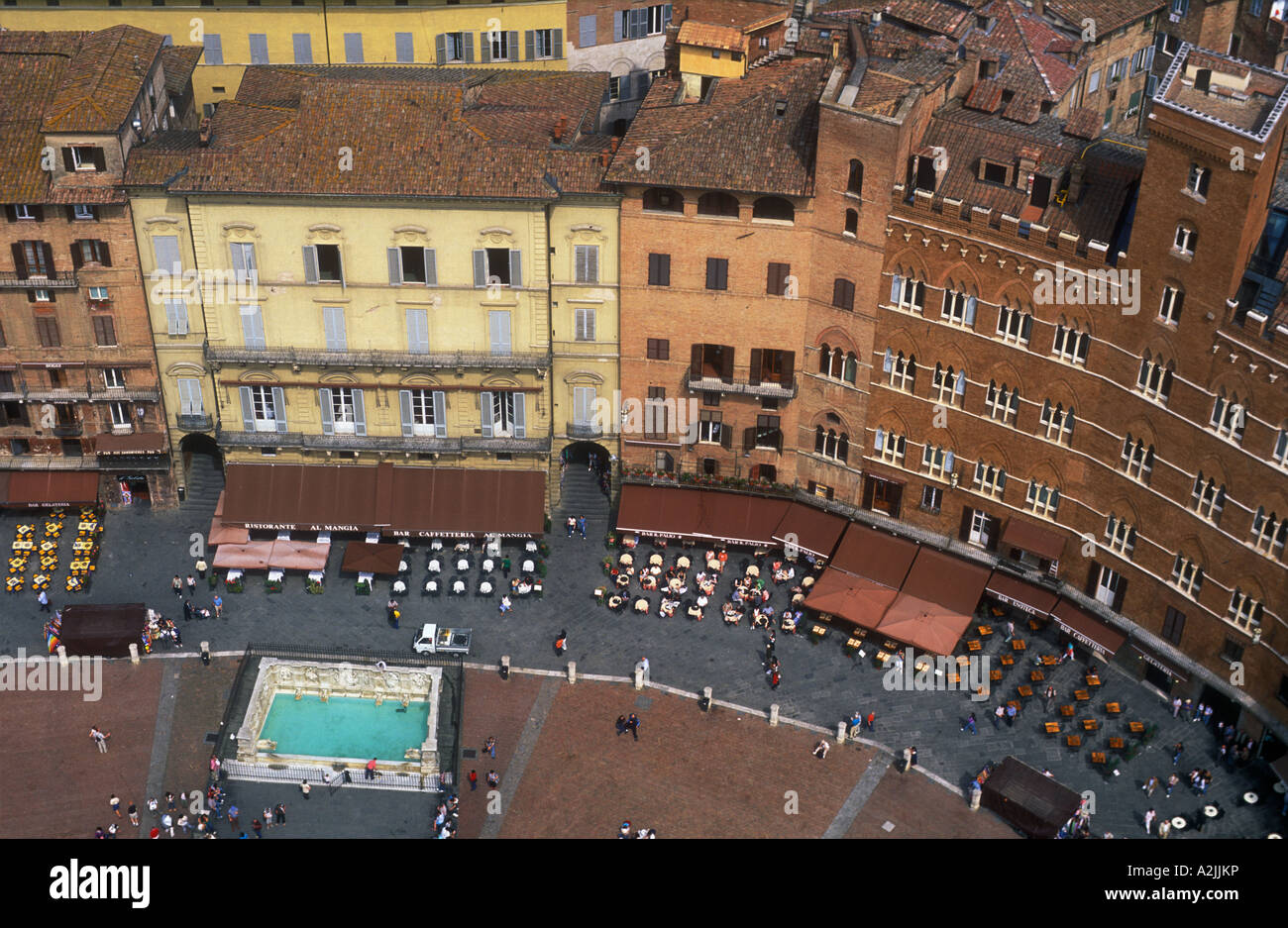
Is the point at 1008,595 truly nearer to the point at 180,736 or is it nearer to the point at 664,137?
the point at 664,137

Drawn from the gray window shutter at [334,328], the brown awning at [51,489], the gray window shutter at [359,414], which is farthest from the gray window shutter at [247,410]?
the brown awning at [51,489]

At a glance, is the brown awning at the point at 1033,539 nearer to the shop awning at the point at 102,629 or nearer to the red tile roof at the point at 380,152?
the red tile roof at the point at 380,152

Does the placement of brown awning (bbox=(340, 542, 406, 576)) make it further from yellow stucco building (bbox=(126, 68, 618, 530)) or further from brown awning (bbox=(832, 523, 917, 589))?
brown awning (bbox=(832, 523, 917, 589))

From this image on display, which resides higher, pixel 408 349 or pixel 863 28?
pixel 863 28

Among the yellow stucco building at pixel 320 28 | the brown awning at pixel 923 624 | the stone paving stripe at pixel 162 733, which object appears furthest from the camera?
the yellow stucco building at pixel 320 28

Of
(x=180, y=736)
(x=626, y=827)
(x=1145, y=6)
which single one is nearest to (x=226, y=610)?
(x=180, y=736)

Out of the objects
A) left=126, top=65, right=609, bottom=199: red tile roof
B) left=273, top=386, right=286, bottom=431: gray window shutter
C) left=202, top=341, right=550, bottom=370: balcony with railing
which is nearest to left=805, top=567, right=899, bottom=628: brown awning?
left=202, top=341, right=550, bottom=370: balcony with railing
